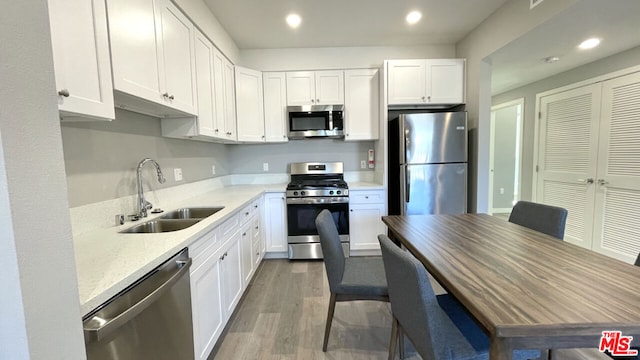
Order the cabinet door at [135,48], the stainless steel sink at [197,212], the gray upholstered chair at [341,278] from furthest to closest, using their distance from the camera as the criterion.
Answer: the stainless steel sink at [197,212] → the gray upholstered chair at [341,278] → the cabinet door at [135,48]

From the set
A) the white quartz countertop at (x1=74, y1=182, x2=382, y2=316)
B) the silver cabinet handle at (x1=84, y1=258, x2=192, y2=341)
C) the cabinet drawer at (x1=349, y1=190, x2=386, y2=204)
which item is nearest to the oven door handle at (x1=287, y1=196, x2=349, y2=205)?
the cabinet drawer at (x1=349, y1=190, x2=386, y2=204)

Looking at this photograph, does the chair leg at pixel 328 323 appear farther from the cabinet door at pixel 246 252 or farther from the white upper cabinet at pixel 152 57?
the white upper cabinet at pixel 152 57

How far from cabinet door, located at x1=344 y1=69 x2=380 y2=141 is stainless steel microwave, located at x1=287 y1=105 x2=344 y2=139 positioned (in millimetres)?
136

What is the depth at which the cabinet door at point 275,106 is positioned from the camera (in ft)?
11.1

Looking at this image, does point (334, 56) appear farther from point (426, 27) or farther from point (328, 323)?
point (328, 323)

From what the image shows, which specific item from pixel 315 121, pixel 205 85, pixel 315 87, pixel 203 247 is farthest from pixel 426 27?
pixel 203 247

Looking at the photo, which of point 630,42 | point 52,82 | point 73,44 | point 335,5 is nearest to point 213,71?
point 335,5

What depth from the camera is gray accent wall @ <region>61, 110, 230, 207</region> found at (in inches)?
54.4

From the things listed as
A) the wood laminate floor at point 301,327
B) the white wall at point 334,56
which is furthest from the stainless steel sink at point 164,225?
the white wall at point 334,56

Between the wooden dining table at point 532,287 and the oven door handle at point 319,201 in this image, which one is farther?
the oven door handle at point 319,201

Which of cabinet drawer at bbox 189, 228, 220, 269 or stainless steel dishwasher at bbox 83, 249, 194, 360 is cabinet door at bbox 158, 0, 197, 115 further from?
stainless steel dishwasher at bbox 83, 249, 194, 360

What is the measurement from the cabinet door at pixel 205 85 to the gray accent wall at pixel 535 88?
4231 millimetres

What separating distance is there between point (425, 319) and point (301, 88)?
2991 millimetres

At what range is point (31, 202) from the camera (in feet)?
1.92
